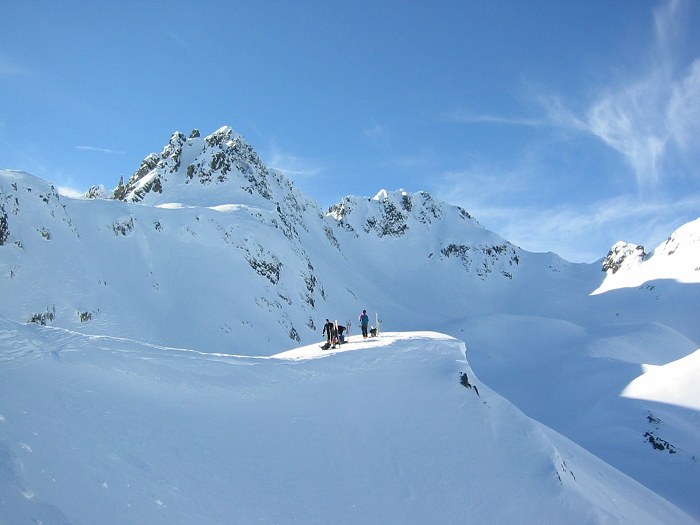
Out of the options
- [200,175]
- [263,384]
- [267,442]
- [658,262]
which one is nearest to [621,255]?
[658,262]

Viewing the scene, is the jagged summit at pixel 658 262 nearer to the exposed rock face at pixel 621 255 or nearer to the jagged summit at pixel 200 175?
the exposed rock face at pixel 621 255

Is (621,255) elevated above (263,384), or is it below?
above

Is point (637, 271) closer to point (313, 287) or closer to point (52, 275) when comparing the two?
point (313, 287)

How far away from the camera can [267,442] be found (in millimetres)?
12109

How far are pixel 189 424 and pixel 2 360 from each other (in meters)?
4.46

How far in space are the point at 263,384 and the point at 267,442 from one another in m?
2.36

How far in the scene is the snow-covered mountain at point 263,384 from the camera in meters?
9.75

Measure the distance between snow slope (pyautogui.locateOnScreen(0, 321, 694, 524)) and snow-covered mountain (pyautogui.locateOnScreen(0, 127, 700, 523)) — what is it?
6cm

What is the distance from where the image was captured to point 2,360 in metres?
10.3

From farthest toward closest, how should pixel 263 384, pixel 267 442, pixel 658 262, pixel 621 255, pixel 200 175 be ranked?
1. pixel 621 255
2. pixel 658 262
3. pixel 200 175
4. pixel 263 384
5. pixel 267 442

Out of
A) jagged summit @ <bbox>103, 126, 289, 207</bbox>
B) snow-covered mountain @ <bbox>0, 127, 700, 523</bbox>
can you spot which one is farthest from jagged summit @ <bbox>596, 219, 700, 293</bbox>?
jagged summit @ <bbox>103, 126, 289, 207</bbox>

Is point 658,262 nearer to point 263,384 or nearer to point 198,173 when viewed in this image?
point 198,173

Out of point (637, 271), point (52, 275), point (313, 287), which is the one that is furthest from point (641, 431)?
point (637, 271)

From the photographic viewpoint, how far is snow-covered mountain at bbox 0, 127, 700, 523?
975 cm
